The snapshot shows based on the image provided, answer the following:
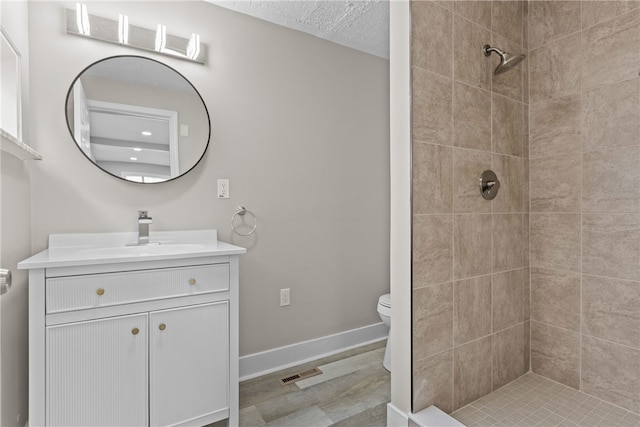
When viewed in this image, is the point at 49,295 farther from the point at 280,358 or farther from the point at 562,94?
the point at 562,94

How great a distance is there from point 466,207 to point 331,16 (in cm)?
147

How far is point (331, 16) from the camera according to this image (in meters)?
2.11

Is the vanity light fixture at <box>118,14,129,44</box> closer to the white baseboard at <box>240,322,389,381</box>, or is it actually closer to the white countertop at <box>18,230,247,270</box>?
the white countertop at <box>18,230,247,270</box>

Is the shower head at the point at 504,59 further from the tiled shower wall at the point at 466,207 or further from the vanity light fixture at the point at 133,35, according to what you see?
the vanity light fixture at the point at 133,35

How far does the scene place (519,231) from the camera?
1.70 metres

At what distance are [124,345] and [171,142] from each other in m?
1.05

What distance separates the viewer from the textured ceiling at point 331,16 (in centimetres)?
199

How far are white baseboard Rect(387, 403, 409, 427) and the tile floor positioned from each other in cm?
17

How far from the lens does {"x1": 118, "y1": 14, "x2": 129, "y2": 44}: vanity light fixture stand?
Result: 5.68 ft

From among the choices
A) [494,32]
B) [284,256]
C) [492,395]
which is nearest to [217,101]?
[284,256]

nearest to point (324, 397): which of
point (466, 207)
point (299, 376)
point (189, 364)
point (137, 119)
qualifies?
point (299, 376)

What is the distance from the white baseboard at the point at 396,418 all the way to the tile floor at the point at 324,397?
0.17 m

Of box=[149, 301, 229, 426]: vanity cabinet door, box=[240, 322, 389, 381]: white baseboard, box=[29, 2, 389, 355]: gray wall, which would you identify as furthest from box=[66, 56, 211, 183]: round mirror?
box=[240, 322, 389, 381]: white baseboard

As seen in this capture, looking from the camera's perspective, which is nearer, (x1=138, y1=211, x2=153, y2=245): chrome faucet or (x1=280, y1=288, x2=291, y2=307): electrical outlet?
(x1=138, y1=211, x2=153, y2=245): chrome faucet
